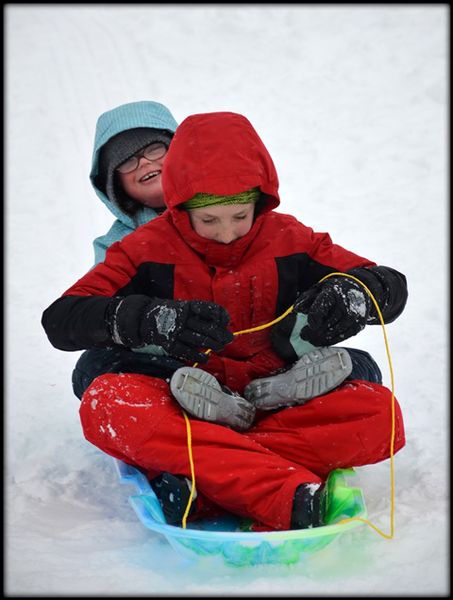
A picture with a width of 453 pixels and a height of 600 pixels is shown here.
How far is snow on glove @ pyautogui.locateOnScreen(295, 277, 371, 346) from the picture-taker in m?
2.31

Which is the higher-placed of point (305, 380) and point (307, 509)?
point (305, 380)

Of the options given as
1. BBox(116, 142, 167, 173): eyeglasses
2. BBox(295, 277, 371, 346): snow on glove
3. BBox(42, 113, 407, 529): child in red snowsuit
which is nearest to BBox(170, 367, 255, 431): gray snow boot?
BBox(42, 113, 407, 529): child in red snowsuit

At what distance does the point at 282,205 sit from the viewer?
5164 millimetres

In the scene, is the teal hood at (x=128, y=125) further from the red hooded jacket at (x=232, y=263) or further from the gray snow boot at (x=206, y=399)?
the gray snow boot at (x=206, y=399)

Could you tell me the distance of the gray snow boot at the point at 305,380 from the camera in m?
2.33

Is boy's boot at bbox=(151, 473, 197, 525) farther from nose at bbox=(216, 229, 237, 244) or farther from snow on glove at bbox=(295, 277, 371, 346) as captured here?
nose at bbox=(216, 229, 237, 244)

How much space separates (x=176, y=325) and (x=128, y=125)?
3.86 feet

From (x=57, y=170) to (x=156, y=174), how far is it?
8.94ft

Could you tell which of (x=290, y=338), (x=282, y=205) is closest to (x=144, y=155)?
(x=290, y=338)

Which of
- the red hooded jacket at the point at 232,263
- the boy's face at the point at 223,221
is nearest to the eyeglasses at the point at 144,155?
the red hooded jacket at the point at 232,263

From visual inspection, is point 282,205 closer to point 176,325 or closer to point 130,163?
point 130,163

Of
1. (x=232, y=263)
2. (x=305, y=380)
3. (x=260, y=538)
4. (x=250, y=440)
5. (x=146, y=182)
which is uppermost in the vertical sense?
(x=146, y=182)

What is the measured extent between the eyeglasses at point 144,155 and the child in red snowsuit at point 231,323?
0.68 m

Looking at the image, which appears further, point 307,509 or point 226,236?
point 226,236
